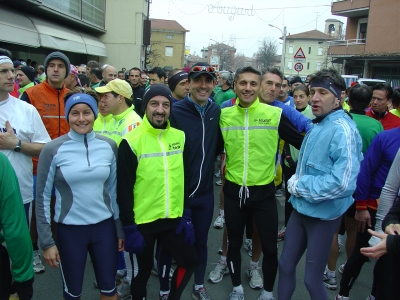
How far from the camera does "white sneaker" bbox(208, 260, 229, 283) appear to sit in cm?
377

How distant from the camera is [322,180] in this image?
8.28 ft

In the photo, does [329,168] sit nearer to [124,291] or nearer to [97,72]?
[124,291]

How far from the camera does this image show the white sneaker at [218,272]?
3.77m

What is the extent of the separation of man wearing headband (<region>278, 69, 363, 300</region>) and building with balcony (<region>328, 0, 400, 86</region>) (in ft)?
76.6

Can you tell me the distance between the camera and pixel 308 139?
2.78 metres

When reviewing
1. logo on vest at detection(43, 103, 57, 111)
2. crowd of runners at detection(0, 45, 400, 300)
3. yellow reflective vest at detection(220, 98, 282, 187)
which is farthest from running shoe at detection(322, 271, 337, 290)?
logo on vest at detection(43, 103, 57, 111)

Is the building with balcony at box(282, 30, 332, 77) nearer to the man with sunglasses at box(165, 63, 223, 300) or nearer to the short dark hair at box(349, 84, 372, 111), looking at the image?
the short dark hair at box(349, 84, 372, 111)

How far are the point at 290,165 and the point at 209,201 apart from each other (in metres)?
Answer: 1.84

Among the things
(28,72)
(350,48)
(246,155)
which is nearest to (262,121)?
(246,155)

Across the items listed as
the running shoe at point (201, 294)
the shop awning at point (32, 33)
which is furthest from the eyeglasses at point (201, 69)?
the shop awning at point (32, 33)

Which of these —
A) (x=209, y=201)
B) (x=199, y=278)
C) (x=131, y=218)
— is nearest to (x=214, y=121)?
(x=209, y=201)

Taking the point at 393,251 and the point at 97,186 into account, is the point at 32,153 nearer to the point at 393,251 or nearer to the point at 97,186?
the point at 97,186

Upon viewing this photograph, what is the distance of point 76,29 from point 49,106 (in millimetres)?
18565

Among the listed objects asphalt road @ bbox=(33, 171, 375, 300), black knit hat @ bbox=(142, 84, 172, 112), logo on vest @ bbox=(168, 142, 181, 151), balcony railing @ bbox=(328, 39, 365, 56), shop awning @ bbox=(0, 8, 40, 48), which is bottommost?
asphalt road @ bbox=(33, 171, 375, 300)
